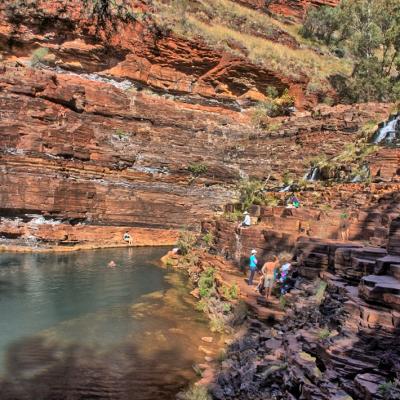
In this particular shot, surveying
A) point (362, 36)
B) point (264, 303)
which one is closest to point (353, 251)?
point (264, 303)

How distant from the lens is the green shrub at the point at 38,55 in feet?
102

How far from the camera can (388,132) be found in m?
22.1

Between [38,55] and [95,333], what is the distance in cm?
2518

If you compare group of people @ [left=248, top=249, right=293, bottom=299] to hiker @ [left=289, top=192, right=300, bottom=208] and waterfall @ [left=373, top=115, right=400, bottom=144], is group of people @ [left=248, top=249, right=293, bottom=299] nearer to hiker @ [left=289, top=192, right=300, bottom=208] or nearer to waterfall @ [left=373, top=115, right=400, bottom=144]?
hiker @ [left=289, top=192, right=300, bottom=208]

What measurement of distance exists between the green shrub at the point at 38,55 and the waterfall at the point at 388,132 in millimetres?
23324

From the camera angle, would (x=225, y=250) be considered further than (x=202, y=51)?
No

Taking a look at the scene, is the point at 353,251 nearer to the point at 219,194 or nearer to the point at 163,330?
the point at 163,330

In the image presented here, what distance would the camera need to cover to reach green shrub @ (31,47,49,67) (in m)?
31.1

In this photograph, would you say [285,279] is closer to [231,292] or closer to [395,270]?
[231,292]

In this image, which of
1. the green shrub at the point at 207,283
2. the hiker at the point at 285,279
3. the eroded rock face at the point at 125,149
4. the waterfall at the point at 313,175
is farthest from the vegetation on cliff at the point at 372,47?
the hiker at the point at 285,279

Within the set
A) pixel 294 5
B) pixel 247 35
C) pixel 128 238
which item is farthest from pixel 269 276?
pixel 294 5

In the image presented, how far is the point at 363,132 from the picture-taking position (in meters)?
26.1

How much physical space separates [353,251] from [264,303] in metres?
3.58

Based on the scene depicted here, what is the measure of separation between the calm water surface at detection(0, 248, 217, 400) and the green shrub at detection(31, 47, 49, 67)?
666 inches
